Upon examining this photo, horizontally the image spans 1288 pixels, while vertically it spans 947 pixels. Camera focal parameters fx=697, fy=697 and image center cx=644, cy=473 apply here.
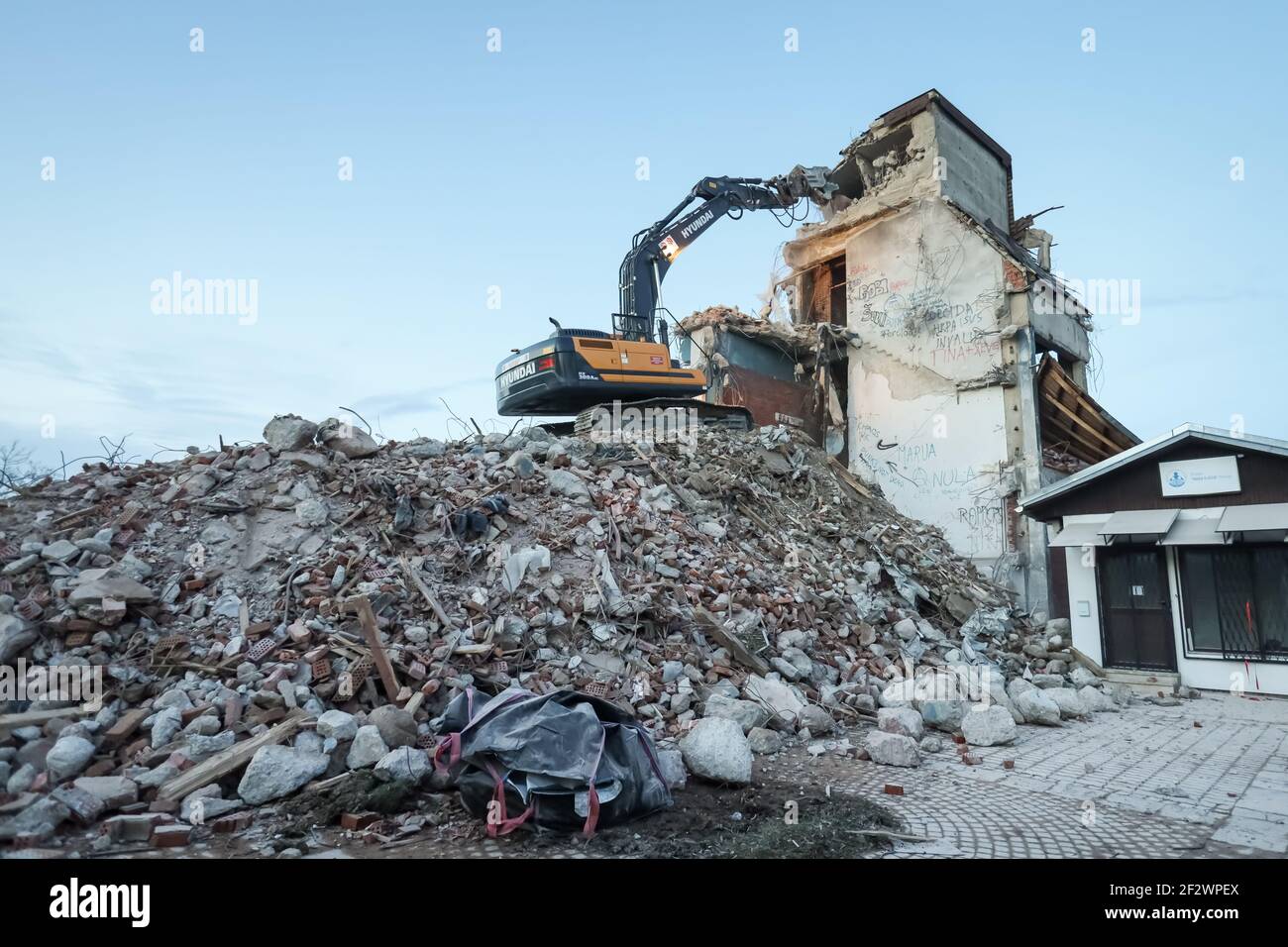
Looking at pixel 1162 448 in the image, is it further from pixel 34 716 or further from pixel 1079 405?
pixel 34 716

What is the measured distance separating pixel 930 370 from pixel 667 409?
836cm

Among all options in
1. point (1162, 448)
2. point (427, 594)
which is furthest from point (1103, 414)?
point (427, 594)

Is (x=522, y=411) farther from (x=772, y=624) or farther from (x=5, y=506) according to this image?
(x=5, y=506)

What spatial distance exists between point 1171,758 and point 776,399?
13994 mm

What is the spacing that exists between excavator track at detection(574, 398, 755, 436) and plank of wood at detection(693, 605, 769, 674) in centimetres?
531

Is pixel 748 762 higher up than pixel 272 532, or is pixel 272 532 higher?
pixel 272 532

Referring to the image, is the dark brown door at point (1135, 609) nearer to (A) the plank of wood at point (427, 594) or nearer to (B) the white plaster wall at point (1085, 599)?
(B) the white plaster wall at point (1085, 599)

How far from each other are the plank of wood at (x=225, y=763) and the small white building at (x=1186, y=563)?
11373 mm

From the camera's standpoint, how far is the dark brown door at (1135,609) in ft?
35.0

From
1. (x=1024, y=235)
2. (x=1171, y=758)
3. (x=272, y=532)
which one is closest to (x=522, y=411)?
(x=272, y=532)

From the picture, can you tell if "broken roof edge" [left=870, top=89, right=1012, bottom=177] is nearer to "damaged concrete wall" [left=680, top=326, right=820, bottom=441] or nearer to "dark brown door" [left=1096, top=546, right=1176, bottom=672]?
"damaged concrete wall" [left=680, top=326, right=820, bottom=441]

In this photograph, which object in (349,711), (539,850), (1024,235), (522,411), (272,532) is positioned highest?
(1024,235)

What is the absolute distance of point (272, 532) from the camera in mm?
7441

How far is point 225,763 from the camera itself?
15.2 feet
